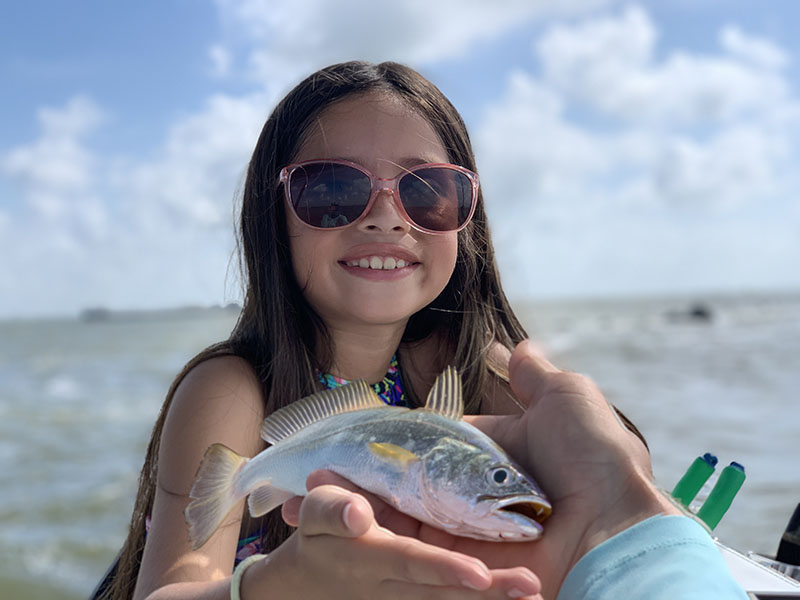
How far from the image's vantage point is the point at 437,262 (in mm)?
2717

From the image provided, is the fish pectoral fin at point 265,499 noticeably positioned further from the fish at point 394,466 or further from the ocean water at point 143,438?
the ocean water at point 143,438

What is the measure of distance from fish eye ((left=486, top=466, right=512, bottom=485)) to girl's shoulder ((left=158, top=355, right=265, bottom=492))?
46.6 inches

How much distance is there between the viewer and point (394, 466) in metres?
1.50

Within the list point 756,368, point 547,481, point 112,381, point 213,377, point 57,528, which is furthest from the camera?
point 112,381

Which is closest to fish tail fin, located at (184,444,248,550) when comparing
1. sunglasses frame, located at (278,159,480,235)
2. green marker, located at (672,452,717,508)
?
sunglasses frame, located at (278,159,480,235)

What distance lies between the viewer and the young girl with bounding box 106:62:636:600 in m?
2.30

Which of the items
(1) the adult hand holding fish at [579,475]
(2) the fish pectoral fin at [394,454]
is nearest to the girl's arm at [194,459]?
(2) the fish pectoral fin at [394,454]

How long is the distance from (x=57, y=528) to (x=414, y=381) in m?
6.06

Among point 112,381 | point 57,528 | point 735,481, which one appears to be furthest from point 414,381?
point 112,381

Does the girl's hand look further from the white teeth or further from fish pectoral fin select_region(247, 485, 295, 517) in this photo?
the white teeth

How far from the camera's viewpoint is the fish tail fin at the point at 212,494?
183cm

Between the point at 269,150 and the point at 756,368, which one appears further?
the point at 756,368

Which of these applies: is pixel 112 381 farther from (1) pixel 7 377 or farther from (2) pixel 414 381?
(2) pixel 414 381

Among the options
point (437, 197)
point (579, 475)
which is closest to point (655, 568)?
point (579, 475)
